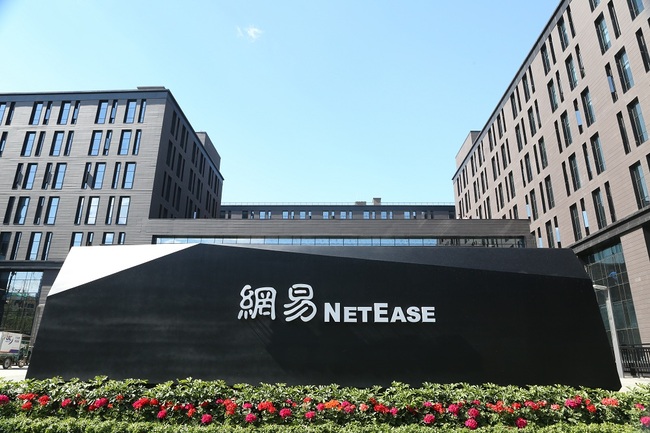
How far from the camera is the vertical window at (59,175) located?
4556 centimetres

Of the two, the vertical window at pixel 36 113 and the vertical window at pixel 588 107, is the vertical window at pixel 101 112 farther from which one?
the vertical window at pixel 588 107

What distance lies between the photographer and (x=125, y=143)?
4631 centimetres

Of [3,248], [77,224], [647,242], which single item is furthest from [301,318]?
[3,248]

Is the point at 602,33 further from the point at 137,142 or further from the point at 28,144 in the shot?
the point at 28,144

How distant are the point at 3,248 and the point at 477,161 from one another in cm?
5632

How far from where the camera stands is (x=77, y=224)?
43.7 m

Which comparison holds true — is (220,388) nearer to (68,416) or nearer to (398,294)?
(68,416)

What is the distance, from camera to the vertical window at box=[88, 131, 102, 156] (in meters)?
46.6

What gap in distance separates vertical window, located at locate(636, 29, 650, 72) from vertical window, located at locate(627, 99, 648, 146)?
2044mm

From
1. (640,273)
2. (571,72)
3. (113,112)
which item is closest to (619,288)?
(640,273)

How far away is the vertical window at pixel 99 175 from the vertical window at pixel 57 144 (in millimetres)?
5355

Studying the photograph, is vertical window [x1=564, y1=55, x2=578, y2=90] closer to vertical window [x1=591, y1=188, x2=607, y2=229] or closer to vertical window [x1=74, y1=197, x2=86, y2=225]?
vertical window [x1=591, y1=188, x2=607, y2=229]

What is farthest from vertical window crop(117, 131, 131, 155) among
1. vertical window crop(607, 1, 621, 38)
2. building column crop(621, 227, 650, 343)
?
building column crop(621, 227, 650, 343)

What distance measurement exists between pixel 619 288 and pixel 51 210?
51418 mm
